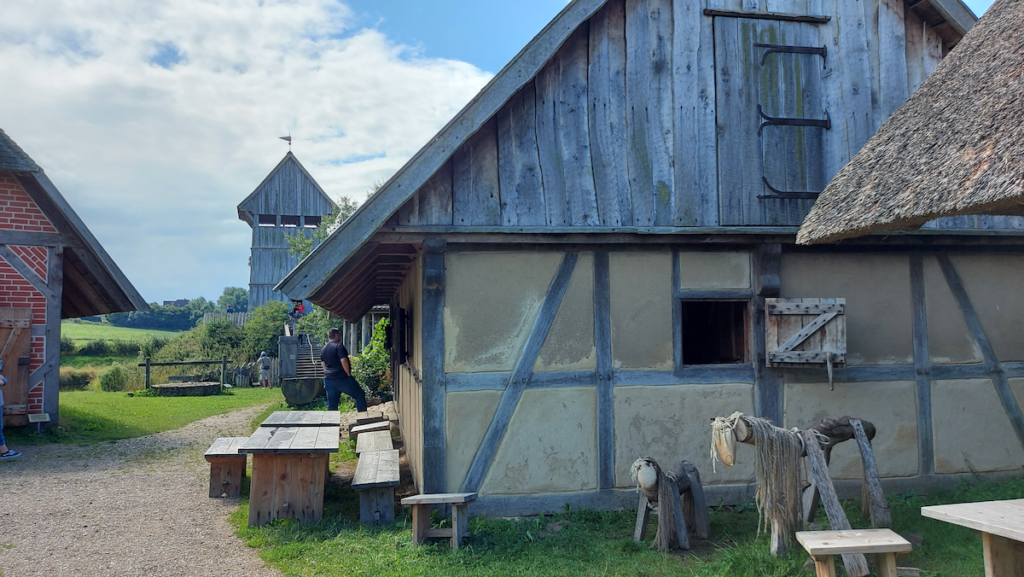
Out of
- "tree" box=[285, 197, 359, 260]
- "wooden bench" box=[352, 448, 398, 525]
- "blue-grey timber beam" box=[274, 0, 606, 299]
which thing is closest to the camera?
"blue-grey timber beam" box=[274, 0, 606, 299]

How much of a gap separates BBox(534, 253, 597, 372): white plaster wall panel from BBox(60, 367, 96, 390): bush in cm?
2000

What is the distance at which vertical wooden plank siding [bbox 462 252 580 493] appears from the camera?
6.07 metres

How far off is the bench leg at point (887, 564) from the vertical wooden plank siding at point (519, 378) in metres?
3.07

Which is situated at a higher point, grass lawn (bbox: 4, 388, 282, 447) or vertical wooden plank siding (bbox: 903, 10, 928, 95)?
vertical wooden plank siding (bbox: 903, 10, 928, 95)

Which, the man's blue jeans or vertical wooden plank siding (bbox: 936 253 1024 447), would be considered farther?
the man's blue jeans

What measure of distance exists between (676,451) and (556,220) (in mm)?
2435

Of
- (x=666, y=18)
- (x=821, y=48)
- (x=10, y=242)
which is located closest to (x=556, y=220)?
(x=666, y=18)

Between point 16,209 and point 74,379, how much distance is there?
12.8 meters

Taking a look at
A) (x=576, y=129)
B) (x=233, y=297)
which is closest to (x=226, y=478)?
(x=576, y=129)

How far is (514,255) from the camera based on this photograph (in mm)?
6262

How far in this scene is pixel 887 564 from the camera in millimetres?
3996

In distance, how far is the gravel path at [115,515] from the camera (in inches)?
209

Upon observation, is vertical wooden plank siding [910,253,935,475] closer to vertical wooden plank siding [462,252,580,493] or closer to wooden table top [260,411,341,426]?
vertical wooden plank siding [462,252,580,493]

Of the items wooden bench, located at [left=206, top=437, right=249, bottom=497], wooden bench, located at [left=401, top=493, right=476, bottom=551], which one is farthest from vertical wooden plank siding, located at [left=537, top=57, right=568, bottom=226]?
wooden bench, located at [left=206, top=437, right=249, bottom=497]
